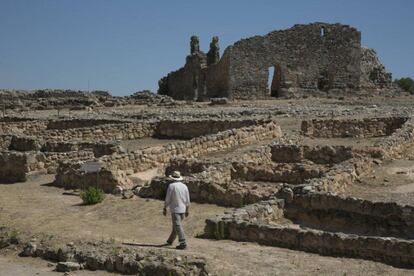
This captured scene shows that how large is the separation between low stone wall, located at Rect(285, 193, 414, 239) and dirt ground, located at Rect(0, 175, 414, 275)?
1681mm

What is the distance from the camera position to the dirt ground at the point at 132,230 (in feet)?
27.5

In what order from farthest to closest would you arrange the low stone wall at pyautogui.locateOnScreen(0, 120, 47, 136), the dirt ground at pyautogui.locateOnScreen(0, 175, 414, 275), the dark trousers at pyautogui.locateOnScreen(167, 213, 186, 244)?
the low stone wall at pyautogui.locateOnScreen(0, 120, 47, 136) → the dark trousers at pyautogui.locateOnScreen(167, 213, 186, 244) → the dirt ground at pyautogui.locateOnScreen(0, 175, 414, 275)

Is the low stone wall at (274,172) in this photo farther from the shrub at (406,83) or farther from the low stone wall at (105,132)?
the shrub at (406,83)

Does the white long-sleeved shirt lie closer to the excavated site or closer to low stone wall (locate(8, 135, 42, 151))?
the excavated site

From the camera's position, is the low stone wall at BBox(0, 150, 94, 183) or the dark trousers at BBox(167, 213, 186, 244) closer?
the dark trousers at BBox(167, 213, 186, 244)

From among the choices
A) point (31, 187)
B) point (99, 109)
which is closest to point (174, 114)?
point (99, 109)

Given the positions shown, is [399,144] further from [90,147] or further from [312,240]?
[312,240]

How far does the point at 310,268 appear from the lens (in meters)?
8.38

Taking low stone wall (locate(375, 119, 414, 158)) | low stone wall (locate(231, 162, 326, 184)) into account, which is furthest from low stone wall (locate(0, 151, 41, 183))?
low stone wall (locate(375, 119, 414, 158))

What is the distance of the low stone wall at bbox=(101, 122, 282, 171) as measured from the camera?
1620 cm

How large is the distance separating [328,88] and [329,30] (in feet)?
13.0

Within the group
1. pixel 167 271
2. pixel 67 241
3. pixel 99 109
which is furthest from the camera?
pixel 99 109

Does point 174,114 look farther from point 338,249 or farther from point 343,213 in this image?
point 338,249

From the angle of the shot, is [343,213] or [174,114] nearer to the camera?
[343,213]
